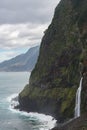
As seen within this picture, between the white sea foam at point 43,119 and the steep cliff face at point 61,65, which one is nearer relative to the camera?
the white sea foam at point 43,119

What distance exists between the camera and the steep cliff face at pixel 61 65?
121625 millimetres

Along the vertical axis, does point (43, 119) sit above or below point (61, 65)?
below

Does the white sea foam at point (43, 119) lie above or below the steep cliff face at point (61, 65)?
below

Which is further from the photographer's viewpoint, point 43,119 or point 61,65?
point 61,65

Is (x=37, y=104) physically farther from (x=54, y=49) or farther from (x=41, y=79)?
(x=54, y=49)

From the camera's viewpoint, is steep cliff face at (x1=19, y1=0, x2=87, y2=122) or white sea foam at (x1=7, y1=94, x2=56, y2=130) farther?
steep cliff face at (x1=19, y1=0, x2=87, y2=122)

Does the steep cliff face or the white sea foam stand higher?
the steep cliff face

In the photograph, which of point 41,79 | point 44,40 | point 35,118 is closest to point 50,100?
point 35,118

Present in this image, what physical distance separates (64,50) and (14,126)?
1369 inches

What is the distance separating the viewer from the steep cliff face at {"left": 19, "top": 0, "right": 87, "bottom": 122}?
399ft

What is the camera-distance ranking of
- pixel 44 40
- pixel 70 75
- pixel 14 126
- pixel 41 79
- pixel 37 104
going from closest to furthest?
pixel 14 126 < pixel 70 75 < pixel 37 104 < pixel 41 79 < pixel 44 40

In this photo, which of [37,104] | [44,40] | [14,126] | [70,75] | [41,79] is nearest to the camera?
[14,126]

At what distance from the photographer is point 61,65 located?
140500 millimetres

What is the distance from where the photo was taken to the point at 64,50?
14025cm
